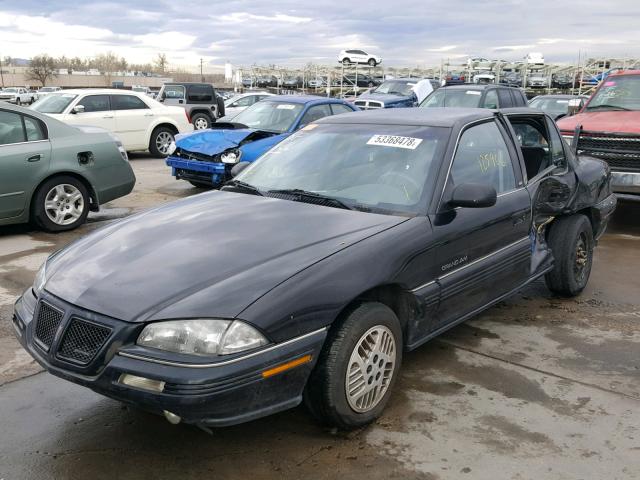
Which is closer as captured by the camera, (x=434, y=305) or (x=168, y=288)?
(x=168, y=288)

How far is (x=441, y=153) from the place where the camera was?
3803 millimetres

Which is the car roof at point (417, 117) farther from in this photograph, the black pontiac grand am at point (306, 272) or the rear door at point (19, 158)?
the rear door at point (19, 158)

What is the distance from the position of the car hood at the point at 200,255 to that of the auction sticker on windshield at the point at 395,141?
66 centimetres

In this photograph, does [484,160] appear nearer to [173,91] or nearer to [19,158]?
[19,158]

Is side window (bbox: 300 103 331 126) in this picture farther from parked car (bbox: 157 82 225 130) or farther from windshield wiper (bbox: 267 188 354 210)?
parked car (bbox: 157 82 225 130)

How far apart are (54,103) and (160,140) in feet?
8.12

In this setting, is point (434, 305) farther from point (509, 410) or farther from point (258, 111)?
point (258, 111)

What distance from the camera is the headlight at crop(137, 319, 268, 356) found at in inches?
101

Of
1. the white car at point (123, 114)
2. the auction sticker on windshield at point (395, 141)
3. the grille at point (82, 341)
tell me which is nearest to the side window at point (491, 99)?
the white car at point (123, 114)

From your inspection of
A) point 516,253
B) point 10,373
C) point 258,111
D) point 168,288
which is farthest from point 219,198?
point 258,111

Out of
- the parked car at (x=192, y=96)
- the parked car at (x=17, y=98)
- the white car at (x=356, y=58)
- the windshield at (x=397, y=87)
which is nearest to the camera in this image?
the windshield at (x=397, y=87)

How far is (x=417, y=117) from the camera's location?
4.23 m

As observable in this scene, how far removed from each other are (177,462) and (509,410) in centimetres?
181

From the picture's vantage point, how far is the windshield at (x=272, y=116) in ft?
32.8
